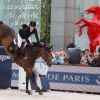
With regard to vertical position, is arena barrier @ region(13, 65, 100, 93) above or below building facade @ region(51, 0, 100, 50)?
below

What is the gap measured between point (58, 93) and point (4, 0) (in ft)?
46.0

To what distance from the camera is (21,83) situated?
18750mm

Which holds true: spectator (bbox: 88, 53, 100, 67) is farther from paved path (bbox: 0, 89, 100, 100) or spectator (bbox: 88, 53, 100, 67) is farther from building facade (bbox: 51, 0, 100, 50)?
building facade (bbox: 51, 0, 100, 50)

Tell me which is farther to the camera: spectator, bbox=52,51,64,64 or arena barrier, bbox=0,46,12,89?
spectator, bbox=52,51,64,64

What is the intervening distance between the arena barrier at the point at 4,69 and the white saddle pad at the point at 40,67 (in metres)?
1.20

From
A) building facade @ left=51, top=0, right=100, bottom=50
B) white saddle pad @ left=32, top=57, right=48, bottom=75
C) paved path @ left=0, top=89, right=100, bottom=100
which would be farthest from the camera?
building facade @ left=51, top=0, right=100, bottom=50

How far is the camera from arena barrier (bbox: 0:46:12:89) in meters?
18.9

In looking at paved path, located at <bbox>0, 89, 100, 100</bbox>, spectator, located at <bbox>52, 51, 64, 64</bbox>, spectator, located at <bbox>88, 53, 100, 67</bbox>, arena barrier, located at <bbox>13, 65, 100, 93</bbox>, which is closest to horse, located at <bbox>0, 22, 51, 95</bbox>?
paved path, located at <bbox>0, 89, 100, 100</bbox>

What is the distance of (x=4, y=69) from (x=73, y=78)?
2480mm

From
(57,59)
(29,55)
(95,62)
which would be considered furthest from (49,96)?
(57,59)

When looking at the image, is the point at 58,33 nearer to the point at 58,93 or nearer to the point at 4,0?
the point at 4,0

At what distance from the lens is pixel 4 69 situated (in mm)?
18938

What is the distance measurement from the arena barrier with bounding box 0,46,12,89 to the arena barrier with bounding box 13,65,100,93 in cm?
139

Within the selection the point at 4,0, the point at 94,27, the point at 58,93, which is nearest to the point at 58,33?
the point at 4,0
